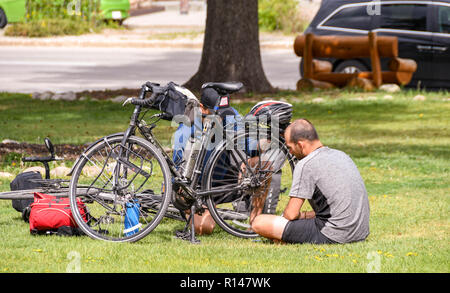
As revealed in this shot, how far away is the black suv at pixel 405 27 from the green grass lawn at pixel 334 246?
1.71 m

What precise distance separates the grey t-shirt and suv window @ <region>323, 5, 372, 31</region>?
38.2 feet

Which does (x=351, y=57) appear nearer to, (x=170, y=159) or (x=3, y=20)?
(x=170, y=159)

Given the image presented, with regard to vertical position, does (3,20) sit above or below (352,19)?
below

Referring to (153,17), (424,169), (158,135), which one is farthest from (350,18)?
(153,17)

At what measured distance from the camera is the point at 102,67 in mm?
23078

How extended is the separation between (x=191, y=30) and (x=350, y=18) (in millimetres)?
14286

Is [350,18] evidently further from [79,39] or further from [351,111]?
[79,39]

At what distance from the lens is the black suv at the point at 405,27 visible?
56.6 feet

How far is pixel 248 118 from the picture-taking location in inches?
293

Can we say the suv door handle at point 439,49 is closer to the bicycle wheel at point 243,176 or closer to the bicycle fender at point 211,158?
the bicycle wheel at point 243,176

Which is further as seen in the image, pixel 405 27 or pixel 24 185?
pixel 405 27

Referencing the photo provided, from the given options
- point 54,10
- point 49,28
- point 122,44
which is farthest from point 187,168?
point 54,10

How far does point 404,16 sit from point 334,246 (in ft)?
38.7

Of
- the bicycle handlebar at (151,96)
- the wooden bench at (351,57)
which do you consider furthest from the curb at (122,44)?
the bicycle handlebar at (151,96)
